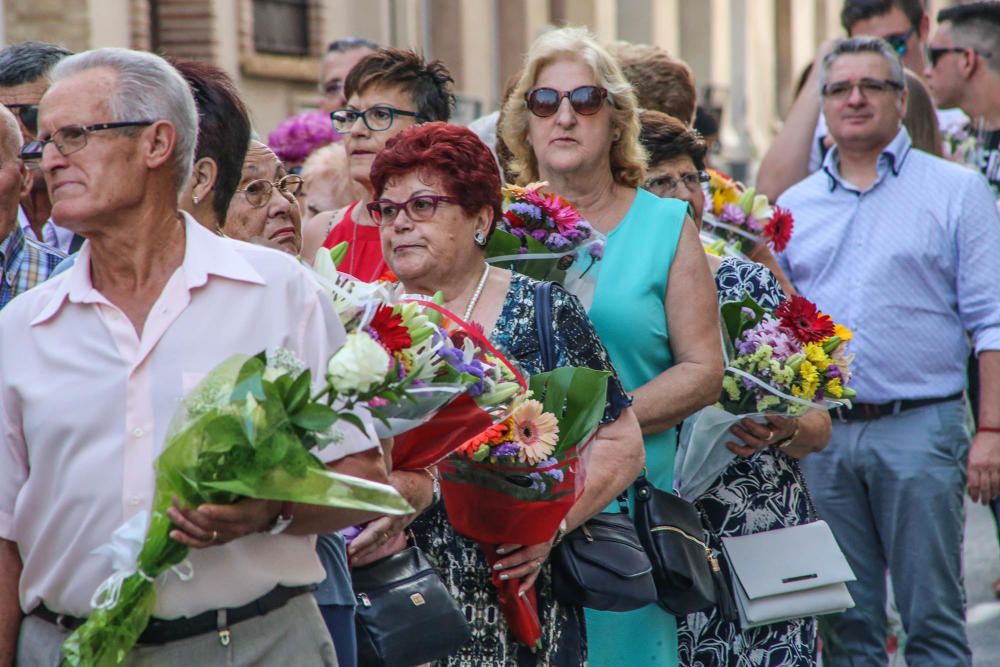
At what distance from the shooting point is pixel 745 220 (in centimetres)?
646

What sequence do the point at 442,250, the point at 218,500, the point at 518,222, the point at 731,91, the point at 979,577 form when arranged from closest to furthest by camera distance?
the point at 218,500 → the point at 442,250 → the point at 518,222 → the point at 979,577 → the point at 731,91

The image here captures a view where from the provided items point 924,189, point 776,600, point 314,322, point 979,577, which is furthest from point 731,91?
point 314,322

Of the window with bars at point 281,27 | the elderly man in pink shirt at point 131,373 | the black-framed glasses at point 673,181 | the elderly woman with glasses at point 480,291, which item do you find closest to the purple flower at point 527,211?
the elderly woman with glasses at point 480,291

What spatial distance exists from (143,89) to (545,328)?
4.80 feet

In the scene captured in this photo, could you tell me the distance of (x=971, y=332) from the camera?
6.76 metres

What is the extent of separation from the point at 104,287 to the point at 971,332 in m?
4.38

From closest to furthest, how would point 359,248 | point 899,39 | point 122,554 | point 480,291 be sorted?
point 122,554 → point 480,291 → point 359,248 → point 899,39

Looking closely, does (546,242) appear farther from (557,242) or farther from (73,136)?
(73,136)

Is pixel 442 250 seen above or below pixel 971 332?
above

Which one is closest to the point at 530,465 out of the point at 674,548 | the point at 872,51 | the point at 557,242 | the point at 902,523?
the point at 674,548

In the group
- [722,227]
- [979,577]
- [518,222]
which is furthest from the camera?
[979,577]

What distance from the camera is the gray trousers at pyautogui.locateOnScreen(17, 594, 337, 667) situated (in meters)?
3.19

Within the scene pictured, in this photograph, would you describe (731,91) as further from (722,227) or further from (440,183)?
(440,183)

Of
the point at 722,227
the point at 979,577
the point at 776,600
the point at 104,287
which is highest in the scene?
the point at 104,287
